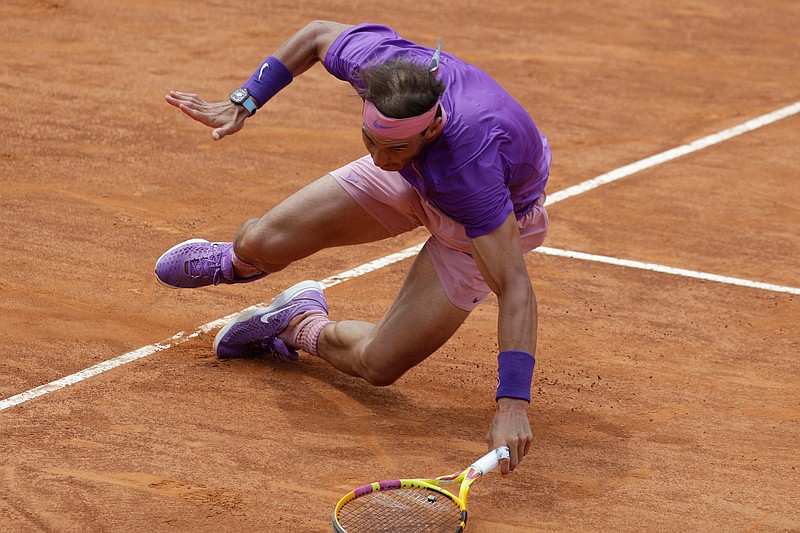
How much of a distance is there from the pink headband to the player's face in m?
0.03

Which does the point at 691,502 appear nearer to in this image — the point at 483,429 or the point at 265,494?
the point at 483,429

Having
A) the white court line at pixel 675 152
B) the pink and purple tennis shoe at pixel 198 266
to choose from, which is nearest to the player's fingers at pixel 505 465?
the pink and purple tennis shoe at pixel 198 266

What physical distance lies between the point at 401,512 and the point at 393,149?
127cm

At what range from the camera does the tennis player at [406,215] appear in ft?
14.2

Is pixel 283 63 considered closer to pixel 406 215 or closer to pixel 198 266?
pixel 406 215

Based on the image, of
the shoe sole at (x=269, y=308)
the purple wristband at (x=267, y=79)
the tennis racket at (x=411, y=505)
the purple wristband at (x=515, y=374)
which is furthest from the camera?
the shoe sole at (x=269, y=308)

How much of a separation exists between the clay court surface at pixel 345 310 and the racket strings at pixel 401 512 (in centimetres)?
11

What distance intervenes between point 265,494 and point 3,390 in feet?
4.31

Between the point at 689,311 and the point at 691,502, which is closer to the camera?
the point at 691,502

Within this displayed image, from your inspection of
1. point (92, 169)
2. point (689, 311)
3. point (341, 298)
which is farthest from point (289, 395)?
point (92, 169)

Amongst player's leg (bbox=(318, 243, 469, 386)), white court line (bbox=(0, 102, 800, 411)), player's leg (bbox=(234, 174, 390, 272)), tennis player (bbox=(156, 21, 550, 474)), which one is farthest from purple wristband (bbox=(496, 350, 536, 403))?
white court line (bbox=(0, 102, 800, 411))

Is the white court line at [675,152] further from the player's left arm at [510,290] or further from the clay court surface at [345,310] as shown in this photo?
the player's left arm at [510,290]

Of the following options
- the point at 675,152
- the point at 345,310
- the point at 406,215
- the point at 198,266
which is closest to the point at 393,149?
the point at 406,215

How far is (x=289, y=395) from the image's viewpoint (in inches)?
205
